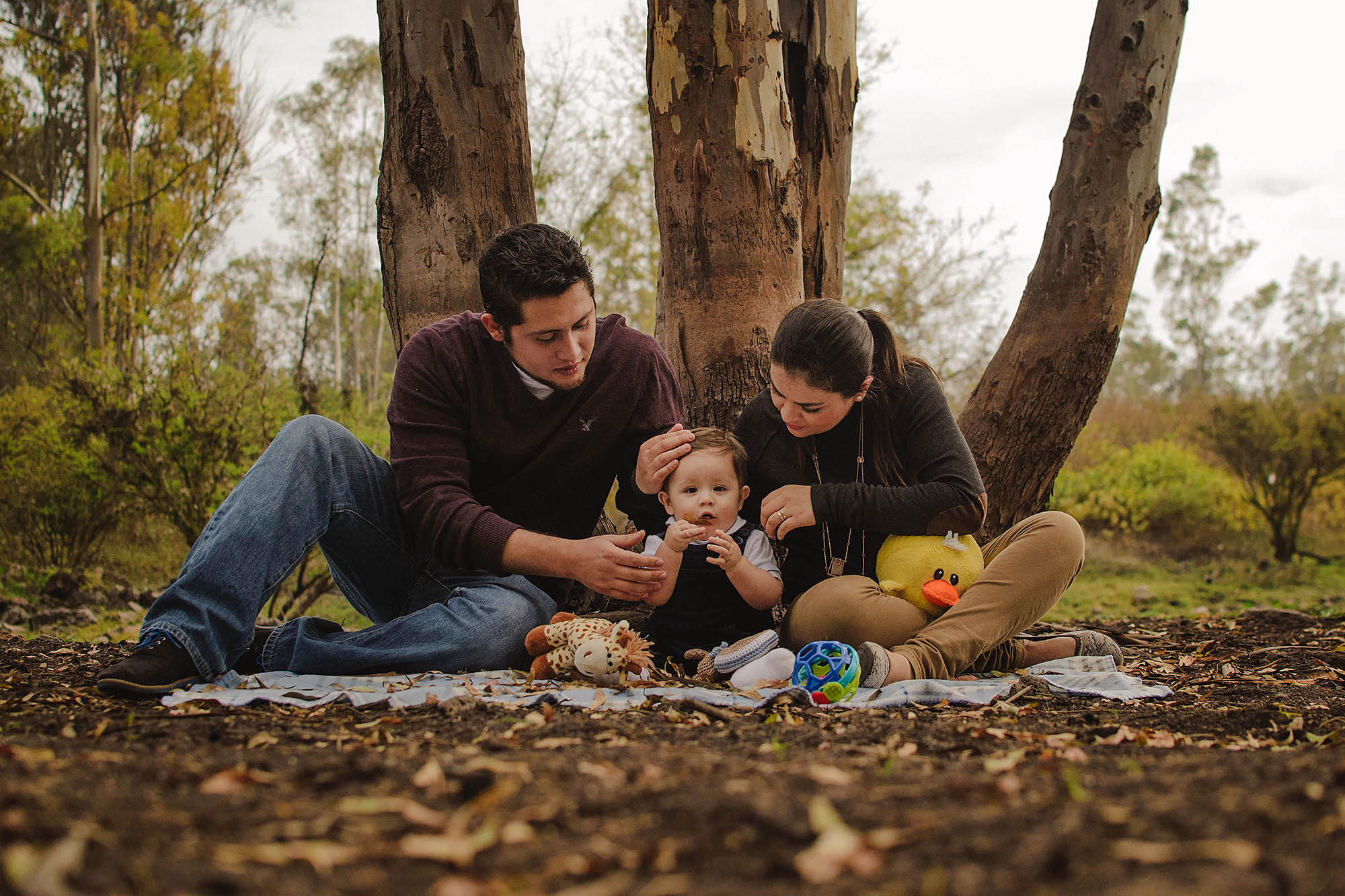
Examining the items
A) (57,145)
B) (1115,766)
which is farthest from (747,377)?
(57,145)

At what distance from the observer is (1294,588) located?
284 inches

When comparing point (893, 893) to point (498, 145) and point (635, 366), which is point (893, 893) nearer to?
point (635, 366)

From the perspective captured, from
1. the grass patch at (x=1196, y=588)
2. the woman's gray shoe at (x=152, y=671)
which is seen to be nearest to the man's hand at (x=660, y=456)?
the woman's gray shoe at (x=152, y=671)

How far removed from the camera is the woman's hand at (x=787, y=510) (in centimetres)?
276

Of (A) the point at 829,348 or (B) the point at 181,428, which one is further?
(B) the point at 181,428

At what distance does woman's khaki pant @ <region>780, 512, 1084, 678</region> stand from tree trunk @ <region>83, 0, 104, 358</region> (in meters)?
10.6

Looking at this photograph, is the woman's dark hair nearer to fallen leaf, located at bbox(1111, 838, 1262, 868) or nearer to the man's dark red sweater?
the man's dark red sweater

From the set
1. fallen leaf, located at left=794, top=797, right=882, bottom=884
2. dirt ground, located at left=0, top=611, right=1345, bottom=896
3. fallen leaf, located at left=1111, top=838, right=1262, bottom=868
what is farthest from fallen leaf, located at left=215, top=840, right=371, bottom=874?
fallen leaf, located at left=1111, top=838, right=1262, bottom=868

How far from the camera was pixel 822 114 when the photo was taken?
4.03 m

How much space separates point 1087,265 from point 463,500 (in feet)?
8.71

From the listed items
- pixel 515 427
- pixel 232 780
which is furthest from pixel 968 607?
pixel 232 780

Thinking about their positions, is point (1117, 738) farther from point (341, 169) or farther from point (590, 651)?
point (341, 169)

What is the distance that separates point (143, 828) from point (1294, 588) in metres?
8.32

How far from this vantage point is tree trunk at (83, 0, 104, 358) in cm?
1067
